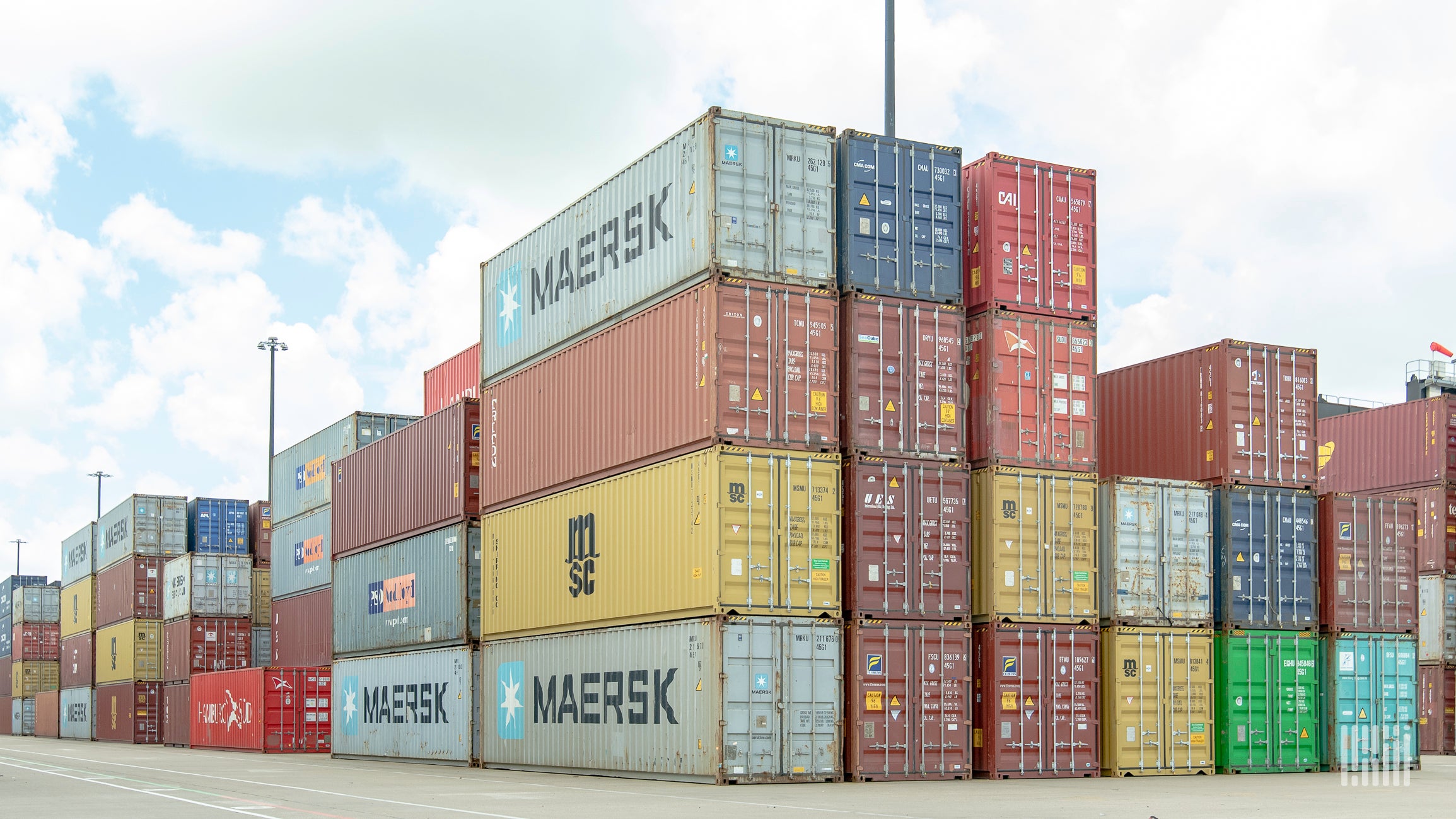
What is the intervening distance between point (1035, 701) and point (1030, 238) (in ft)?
26.9

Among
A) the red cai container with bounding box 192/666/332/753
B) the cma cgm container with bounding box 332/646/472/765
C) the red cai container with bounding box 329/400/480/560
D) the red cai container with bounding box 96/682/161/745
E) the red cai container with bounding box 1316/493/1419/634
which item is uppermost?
the red cai container with bounding box 329/400/480/560

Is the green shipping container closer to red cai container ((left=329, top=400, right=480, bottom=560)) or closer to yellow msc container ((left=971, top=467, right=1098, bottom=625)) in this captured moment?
yellow msc container ((left=971, top=467, right=1098, bottom=625))

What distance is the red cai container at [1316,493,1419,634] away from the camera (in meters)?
29.7

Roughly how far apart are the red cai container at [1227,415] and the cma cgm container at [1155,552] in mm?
1193

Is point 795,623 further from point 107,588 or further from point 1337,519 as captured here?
point 107,588

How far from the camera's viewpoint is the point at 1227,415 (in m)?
28.4

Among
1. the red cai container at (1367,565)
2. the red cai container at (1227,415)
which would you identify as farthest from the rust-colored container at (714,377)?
the red cai container at (1367,565)

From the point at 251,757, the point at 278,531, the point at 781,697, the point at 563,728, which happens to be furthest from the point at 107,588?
the point at 781,697

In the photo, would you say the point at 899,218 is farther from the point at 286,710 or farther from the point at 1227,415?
the point at 286,710

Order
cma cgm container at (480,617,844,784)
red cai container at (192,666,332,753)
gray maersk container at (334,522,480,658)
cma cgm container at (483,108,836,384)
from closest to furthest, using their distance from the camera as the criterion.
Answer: cma cgm container at (480,617,844,784) → cma cgm container at (483,108,836,384) → gray maersk container at (334,522,480,658) → red cai container at (192,666,332,753)

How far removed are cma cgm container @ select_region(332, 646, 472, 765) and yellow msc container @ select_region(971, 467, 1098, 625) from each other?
7806 mm

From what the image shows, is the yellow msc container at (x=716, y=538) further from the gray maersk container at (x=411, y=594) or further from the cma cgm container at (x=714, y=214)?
the gray maersk container at (x=411, y=594)

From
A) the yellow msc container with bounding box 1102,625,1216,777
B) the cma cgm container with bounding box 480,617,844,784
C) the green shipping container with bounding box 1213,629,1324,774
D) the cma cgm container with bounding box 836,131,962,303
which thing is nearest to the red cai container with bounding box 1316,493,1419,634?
the green shipping container with bounding box 1213,629,1324,774

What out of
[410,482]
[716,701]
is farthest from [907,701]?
[410,482]
